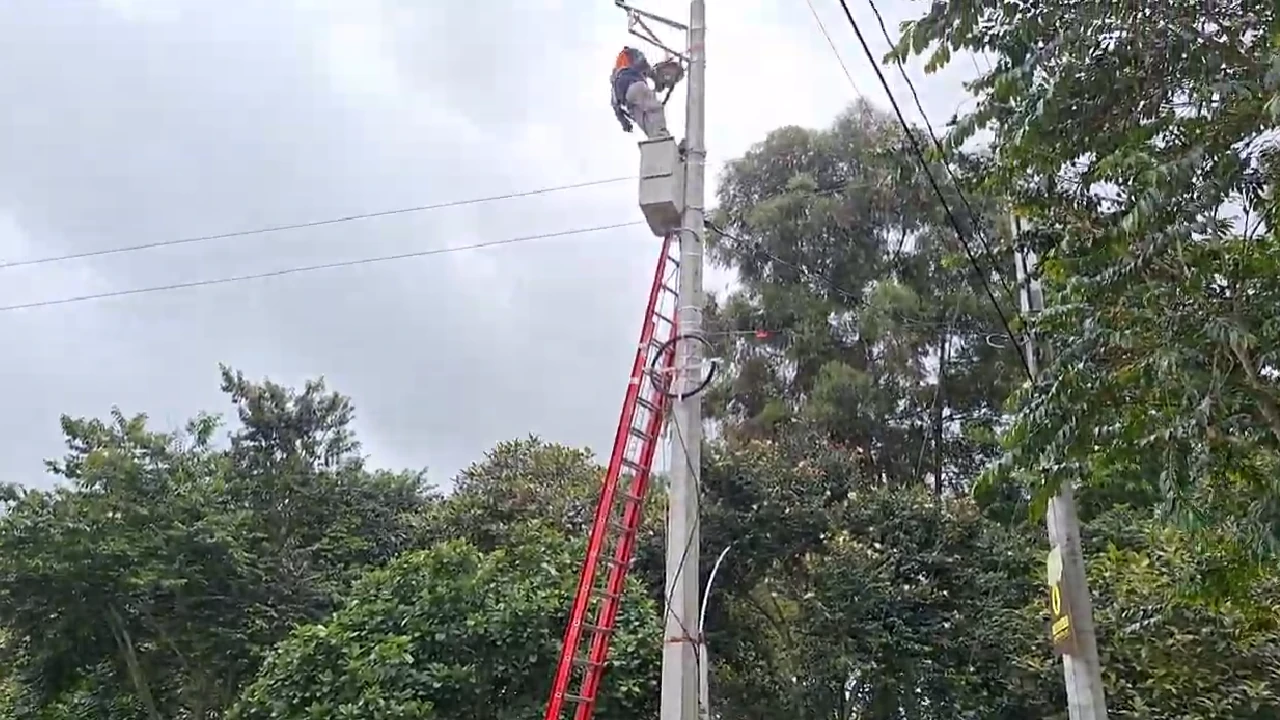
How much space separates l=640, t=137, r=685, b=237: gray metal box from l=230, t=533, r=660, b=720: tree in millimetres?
4071

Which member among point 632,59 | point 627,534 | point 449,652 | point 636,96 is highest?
point 632,59

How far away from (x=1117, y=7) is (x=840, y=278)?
935 cm

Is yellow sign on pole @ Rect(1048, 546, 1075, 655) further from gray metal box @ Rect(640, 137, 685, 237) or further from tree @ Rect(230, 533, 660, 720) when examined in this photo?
tree @ Rect(230, 533, 660, 720)

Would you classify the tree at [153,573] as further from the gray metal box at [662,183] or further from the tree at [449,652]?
the gray metal box at [662,183]

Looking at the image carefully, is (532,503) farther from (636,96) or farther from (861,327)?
(636,96)

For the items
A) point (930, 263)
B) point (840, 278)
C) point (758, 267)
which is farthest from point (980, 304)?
point (758, 267)

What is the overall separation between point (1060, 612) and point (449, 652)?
4.93 metres

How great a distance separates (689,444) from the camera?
18.4 ft

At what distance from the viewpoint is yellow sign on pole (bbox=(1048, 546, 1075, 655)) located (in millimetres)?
6137

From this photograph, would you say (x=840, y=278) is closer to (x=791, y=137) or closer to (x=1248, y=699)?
(x=791, y=137)

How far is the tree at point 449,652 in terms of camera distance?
8648mm

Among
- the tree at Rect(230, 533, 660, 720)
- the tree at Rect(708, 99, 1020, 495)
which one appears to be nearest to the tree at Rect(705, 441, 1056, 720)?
the tree at Rect(708, 99, 1020, 495)

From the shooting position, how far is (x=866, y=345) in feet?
45.6

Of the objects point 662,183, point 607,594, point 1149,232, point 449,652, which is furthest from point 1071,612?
point 449,652
